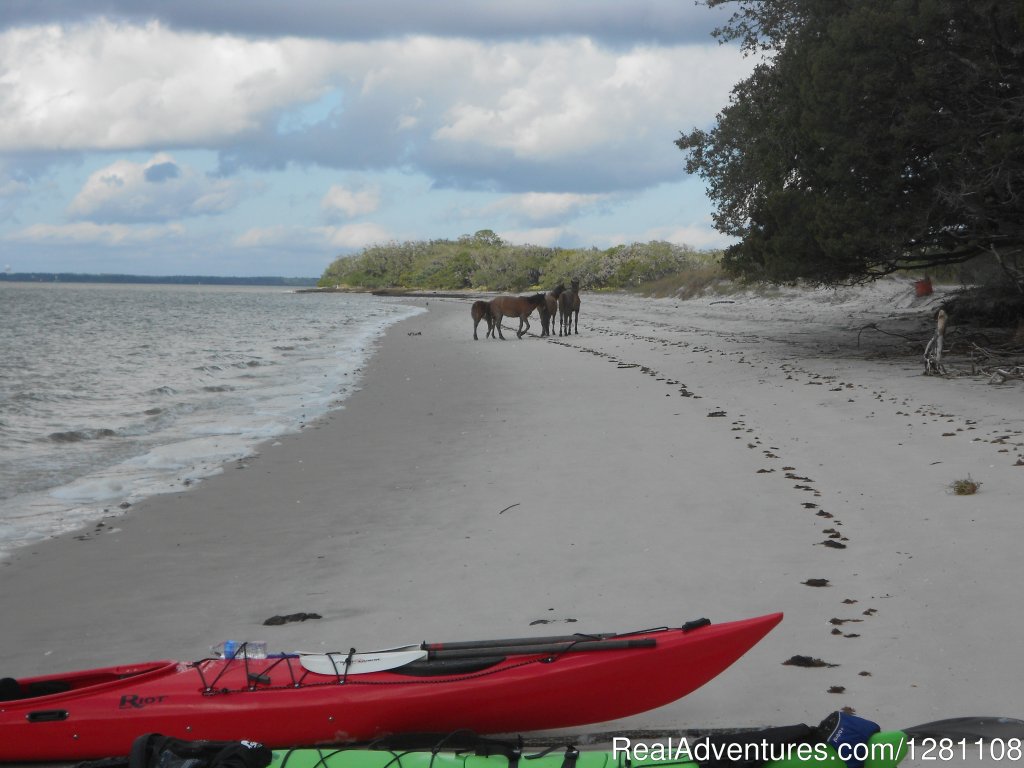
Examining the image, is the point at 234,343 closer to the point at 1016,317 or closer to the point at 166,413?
the point at 166,413

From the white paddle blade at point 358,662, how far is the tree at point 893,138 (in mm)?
11775

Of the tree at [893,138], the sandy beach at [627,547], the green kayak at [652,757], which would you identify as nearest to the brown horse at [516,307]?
the tree at [893,138]

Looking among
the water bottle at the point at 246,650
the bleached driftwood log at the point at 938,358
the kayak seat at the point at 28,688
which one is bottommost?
the kayak seat at the point at 28,688

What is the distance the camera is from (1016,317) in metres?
15.7

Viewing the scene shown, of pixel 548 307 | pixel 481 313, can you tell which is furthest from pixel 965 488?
pixel 481 313

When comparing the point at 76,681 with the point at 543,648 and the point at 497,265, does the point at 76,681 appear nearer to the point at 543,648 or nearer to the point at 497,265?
the point at 543,648

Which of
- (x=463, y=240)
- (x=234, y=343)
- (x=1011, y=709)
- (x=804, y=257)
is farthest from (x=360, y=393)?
(x=463, y=240)

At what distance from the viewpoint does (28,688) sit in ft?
12.5

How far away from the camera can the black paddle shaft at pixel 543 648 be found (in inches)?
141

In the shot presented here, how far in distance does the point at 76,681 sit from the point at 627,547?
3.24 meters

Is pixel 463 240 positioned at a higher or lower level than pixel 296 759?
higher

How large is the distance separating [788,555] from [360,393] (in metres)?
10.5

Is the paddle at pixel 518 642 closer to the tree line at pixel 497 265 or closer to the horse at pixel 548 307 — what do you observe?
the horse at pixel 548 307

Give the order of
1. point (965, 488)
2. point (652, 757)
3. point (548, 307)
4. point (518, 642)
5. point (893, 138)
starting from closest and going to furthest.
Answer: point (652, 757) → point (518, 642) → point (965, 488) → point (893, 138) → point (548, 307)
